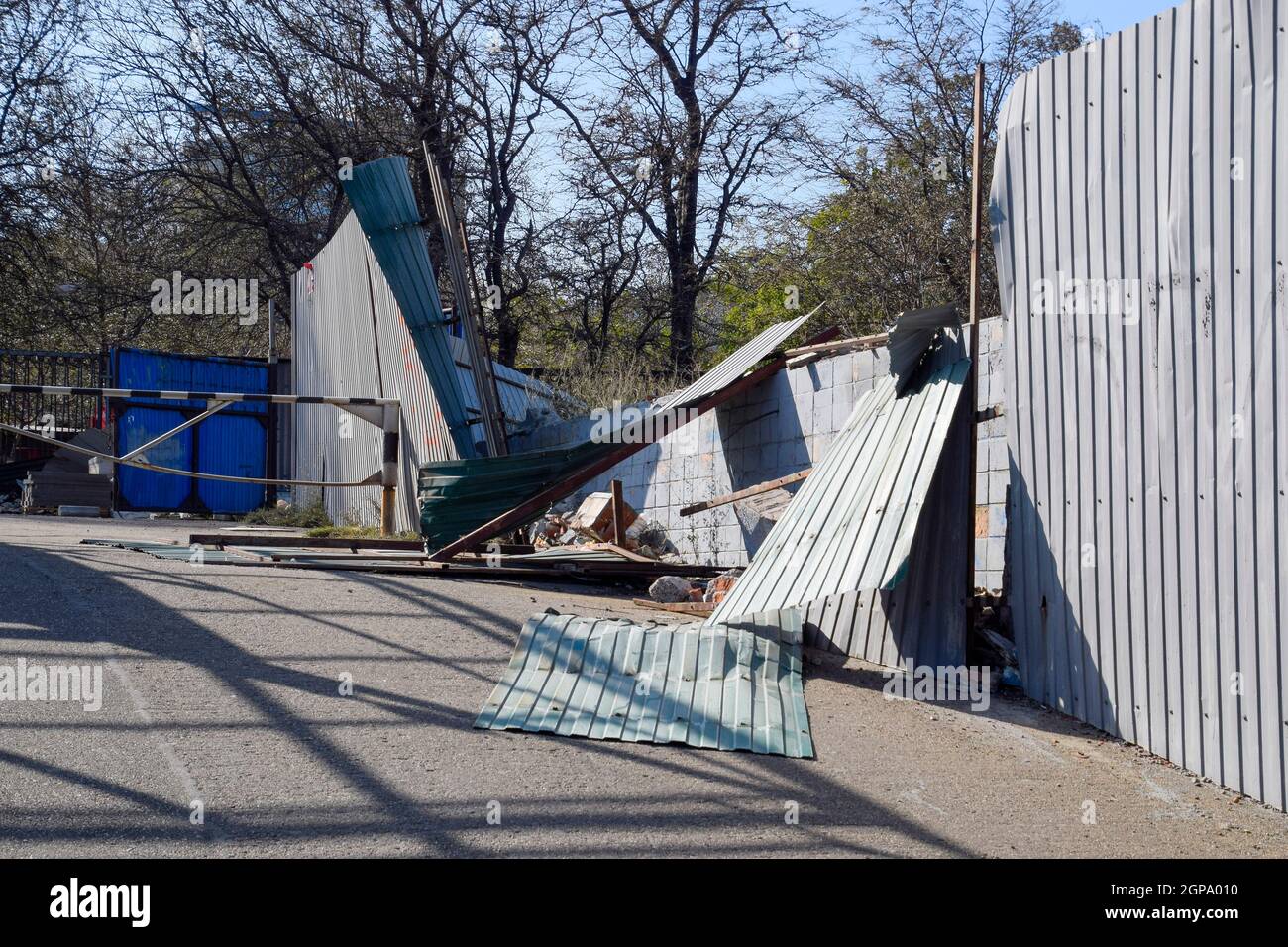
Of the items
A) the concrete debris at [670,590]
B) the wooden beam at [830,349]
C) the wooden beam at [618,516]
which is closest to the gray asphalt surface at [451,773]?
the concrete debris at [670,590]

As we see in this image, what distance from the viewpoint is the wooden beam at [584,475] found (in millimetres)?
8312

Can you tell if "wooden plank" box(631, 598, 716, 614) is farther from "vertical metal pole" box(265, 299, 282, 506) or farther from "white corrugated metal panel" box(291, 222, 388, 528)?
"vertical metal pole" box(265, 299, 282, 506)

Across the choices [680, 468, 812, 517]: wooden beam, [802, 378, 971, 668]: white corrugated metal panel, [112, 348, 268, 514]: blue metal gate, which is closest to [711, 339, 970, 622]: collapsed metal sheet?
[802, 378, 971, 668]: white corrugated metal panel

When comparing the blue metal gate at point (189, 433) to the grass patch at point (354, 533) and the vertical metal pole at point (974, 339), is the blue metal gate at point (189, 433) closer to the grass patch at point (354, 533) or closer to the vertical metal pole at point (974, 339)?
the grass patch at point (354, 533)

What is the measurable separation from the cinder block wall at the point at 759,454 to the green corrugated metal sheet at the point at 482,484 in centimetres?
165

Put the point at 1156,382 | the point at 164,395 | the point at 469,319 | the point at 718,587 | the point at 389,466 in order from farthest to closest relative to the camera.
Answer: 1. the point at 389,466
2. the point at 469,319
3. the point at 164,395
4. the point at 718,587
5. the point at 1156,382

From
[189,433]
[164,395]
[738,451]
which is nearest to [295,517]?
[189,433]

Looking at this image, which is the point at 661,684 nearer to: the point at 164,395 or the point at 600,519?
the point at 600,519

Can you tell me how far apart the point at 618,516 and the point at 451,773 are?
658 centimetres

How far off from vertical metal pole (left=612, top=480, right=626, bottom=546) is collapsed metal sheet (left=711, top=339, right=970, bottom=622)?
380 centimetres

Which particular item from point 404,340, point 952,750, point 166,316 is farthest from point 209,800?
point 166,316

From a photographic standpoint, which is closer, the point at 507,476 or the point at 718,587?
the point at 718,587

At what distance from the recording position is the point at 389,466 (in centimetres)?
1166

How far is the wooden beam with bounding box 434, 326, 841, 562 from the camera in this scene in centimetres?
831
